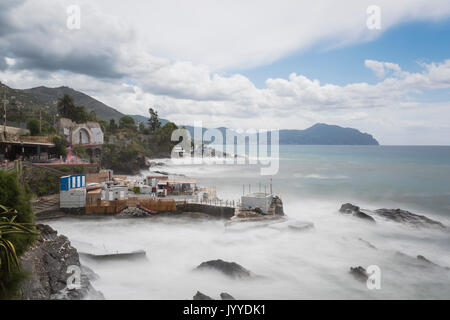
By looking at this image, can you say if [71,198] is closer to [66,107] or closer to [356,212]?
[356,212]

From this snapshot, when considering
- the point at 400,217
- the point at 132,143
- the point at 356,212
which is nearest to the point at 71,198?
the point at 356,212

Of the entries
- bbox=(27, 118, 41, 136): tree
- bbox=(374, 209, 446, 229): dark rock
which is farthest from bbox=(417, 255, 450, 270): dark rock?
bbox=(27, 118, 41, 136): tree

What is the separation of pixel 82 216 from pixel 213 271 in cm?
1714

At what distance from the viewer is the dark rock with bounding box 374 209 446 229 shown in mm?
26542

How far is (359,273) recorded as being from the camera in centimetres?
1641

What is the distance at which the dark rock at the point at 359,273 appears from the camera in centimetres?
1602

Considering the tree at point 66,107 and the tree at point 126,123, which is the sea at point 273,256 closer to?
the tree at point 66,107

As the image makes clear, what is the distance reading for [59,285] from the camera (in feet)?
40.4

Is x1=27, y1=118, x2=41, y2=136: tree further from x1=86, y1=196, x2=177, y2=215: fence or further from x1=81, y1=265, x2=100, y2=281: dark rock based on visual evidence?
x1=81, y1=265, x2=100, y2=281: dark rock

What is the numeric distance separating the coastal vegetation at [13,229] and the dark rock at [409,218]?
30.8 metres

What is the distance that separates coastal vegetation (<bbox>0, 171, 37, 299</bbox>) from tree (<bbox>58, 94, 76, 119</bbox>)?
2169 inches
